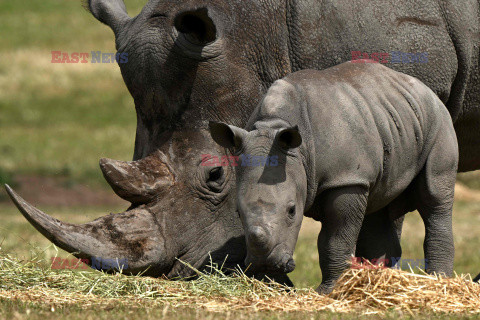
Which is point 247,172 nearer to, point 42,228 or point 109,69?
point 42,228

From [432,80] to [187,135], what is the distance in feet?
6.31

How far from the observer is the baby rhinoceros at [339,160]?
5.52 meters

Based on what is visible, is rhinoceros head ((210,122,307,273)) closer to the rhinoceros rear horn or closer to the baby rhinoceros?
the baby rhinoceros

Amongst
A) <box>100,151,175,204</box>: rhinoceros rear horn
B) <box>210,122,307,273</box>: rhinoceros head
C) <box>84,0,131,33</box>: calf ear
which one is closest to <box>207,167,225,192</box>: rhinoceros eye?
<box>100,151,175,204</box>: rhinoceros rear horn

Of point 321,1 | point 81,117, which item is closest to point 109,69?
point 81,117

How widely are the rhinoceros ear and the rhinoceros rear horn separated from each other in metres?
0.95

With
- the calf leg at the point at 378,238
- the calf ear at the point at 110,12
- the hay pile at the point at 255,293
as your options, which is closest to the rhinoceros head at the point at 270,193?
the hay pile at the point at 255,293

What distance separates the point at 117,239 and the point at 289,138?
1.41 m

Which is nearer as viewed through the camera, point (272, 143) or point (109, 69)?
point (272, 143)

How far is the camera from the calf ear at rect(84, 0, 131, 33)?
7328 mm

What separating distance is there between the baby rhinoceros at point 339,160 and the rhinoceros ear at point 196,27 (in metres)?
0.79

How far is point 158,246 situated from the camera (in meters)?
6.16

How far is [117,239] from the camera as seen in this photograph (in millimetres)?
6102

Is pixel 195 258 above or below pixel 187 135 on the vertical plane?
below
